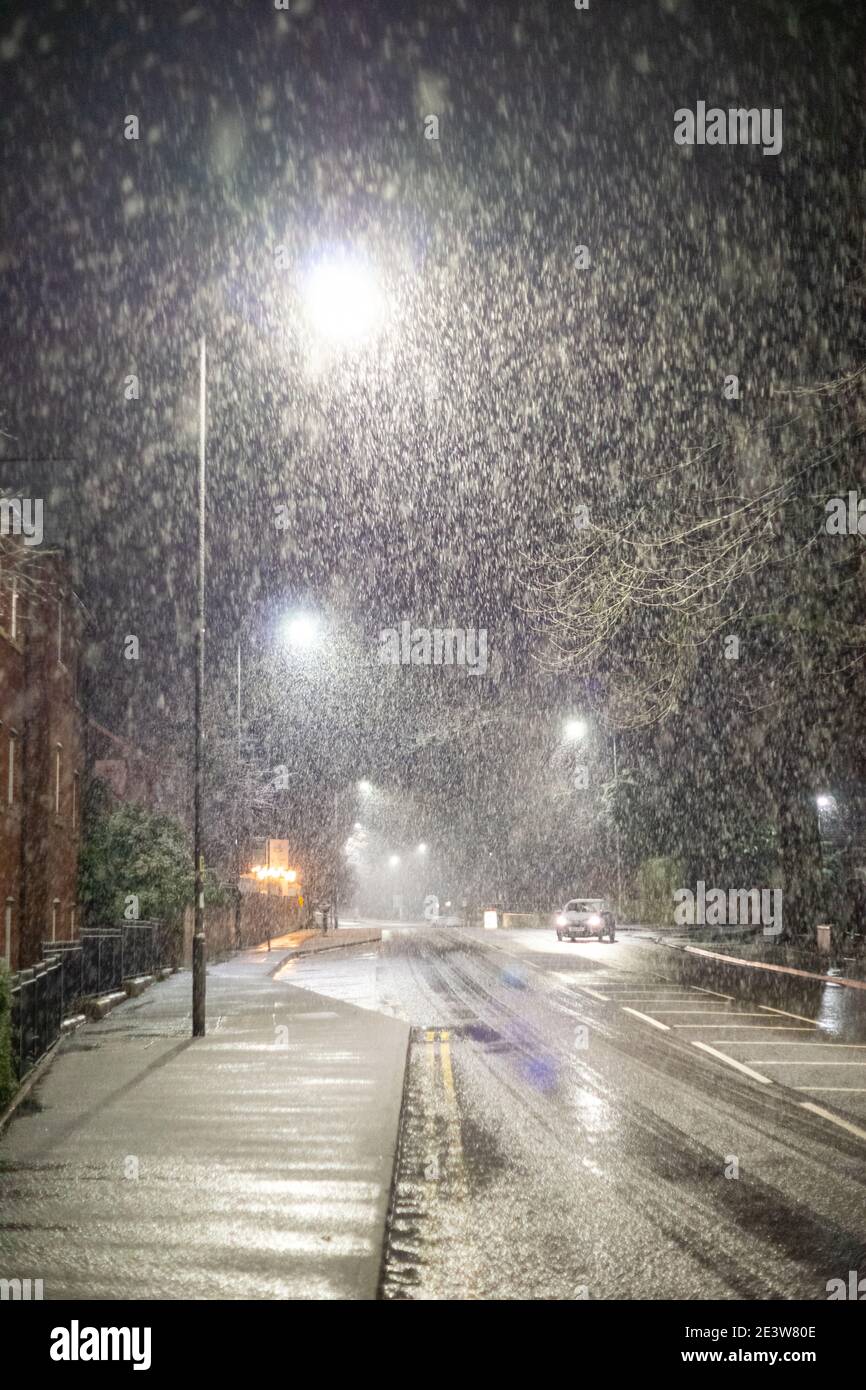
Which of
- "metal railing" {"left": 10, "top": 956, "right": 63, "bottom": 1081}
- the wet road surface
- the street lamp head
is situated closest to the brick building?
the street lamp head

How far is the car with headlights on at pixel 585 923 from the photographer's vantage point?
1734 inches

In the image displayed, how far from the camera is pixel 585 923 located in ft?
144

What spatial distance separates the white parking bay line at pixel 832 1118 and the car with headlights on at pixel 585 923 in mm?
33268

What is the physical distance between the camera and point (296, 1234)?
22.6 feet

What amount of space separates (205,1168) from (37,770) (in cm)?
1762

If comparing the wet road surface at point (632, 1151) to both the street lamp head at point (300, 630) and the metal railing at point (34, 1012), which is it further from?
the street lamp head at point (300, 630)

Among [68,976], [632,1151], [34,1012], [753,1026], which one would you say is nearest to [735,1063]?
[753,1026]

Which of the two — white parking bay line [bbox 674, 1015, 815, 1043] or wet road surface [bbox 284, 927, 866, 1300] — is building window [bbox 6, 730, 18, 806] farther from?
white parking bay line [bbox 674, 1015, 815, 1043]

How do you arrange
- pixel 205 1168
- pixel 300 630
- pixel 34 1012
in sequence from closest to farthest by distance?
pixel 205 1168
pixel 34 1012
pixel 300 630

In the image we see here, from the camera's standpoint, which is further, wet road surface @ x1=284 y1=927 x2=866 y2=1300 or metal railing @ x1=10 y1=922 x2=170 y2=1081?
metal railing @ x1=10 y1=922 x2=170 y2=1081

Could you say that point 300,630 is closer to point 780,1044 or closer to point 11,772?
point 11,772

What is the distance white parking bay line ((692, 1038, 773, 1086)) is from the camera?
41.0 ft

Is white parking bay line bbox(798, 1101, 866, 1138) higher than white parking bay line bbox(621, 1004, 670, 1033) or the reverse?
higher

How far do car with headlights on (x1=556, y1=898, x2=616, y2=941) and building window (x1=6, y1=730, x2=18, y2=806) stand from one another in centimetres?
2578
